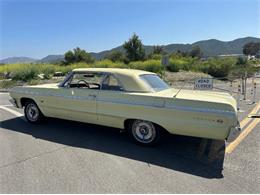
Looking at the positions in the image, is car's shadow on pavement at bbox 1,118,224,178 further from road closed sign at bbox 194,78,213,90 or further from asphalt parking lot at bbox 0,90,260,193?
road closed sign at bbox 194,78,213,90

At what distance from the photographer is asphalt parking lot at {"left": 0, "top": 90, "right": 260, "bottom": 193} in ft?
10.5

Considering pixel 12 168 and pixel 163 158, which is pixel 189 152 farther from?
pixel 12 168

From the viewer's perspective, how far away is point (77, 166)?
3.76m

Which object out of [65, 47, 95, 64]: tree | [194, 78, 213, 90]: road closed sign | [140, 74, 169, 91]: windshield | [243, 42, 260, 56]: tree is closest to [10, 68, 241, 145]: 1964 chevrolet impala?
[140, 74, 169, 91]: windshield

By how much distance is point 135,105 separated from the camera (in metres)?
4.55

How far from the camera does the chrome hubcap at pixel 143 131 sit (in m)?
4.56

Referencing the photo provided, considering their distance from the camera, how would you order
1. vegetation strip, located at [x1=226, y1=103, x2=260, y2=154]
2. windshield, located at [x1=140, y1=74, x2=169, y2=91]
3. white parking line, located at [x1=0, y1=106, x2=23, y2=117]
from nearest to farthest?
vegetation strip, located at [x1=226, y1=103, x2=260, y2=154] < windshield, located at [x1=140, y1=74, x2=169, y2=91] < white parking line, located at [x1=0, y1=106, x2=23, y2=117]

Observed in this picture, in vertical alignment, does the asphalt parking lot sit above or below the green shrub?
above

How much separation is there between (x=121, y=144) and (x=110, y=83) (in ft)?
4.44

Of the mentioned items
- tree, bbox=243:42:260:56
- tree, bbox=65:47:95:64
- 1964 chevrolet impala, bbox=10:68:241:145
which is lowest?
tree, bbox=243:42:260:56

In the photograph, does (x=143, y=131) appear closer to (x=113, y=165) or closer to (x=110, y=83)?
(x=113, y=165)

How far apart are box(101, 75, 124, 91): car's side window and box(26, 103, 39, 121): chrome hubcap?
222cm

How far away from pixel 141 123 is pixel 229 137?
1652 mm

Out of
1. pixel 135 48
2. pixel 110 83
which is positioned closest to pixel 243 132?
pixel 110 83
